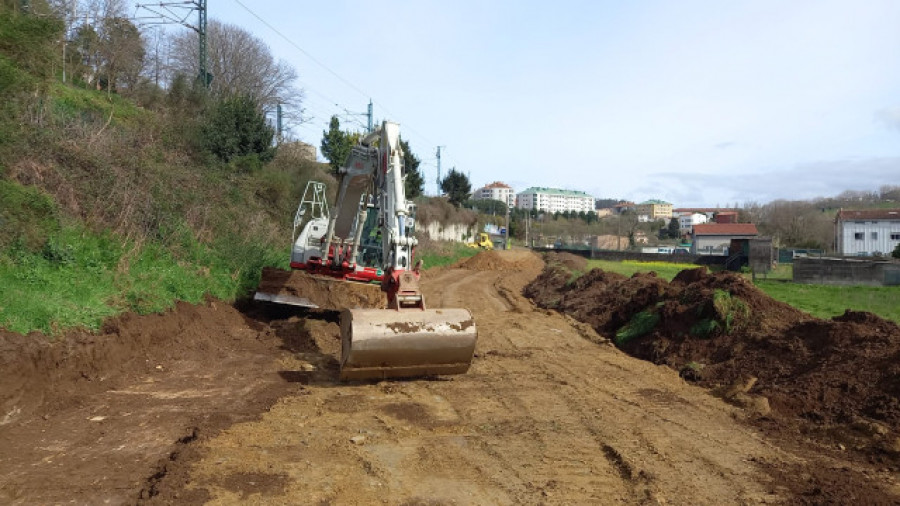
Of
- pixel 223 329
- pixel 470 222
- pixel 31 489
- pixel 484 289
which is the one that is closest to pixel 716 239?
pixel 470 222

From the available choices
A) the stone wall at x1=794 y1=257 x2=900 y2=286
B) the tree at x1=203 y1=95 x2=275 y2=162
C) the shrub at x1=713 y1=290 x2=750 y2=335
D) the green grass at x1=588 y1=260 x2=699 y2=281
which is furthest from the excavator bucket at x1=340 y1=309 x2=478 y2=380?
the green grass at x1=588 y1=260 x2=699 y2=281

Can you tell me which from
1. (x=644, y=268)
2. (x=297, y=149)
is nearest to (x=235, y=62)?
(x=297, y=149)

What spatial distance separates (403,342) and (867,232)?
74.0m

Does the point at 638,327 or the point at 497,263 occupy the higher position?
the point at 497,263

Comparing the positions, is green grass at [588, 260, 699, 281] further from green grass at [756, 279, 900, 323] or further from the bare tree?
the bare tree

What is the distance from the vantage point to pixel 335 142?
4491cm

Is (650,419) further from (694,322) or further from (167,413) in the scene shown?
(167,413)

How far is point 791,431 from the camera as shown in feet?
22.9

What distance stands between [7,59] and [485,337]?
9.98 metres

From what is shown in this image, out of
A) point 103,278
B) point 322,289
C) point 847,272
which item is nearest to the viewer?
point 103,278

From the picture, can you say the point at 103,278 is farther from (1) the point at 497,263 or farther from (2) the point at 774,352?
(1) the point at 497,263

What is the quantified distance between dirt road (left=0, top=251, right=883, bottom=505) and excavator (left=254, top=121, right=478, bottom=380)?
472 mm

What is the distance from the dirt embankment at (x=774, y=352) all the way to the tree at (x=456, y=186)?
54.2 m

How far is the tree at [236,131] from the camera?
78.9 feet
